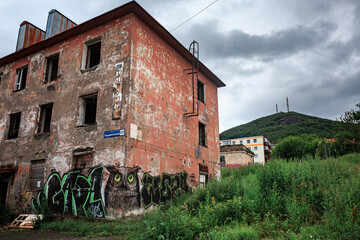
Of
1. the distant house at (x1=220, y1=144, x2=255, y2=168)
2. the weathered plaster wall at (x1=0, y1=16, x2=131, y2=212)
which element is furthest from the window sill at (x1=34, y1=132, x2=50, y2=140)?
Result: the distant house at (x1=220, y1=144, x2=255, y2=168)

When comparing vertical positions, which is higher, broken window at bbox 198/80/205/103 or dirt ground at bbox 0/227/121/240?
broken window at bbox 198/80/205/103

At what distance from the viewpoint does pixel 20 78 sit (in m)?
14.7

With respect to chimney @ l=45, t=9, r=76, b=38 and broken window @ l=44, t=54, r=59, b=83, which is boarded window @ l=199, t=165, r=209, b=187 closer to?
broken window @ l=44, t=54, r=59, b=83

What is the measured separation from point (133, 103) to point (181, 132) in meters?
3.81

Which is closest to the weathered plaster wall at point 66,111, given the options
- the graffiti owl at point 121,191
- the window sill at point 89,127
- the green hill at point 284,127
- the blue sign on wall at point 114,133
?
the window sill at point 89,127

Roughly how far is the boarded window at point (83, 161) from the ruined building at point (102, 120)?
41mm

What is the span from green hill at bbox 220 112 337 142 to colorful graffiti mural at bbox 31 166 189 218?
72.8 m

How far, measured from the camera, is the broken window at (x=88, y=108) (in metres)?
11.4

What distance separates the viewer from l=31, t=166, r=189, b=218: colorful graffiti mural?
9227 millimetres

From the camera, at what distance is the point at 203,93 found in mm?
16312

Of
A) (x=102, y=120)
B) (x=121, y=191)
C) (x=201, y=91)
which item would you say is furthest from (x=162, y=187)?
(x=201, y=91)

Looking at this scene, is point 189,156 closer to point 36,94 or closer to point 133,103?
point 133,103

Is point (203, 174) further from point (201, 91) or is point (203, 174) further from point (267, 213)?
point (267, 213)

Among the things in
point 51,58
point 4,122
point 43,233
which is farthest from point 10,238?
point 51,58
